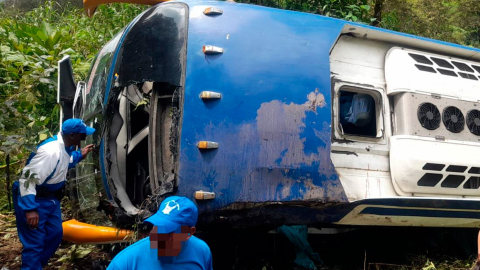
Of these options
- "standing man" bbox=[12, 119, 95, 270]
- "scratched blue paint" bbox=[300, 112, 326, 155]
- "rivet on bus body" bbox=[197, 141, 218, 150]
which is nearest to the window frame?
"scratched blue paint" bbox=[300, 112, 326, 155]

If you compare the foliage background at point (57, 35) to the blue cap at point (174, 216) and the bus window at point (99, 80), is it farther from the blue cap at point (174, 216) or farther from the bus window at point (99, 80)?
the blue cap at point (174, 216)

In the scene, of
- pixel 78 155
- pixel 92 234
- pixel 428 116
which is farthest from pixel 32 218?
pixel 428 116

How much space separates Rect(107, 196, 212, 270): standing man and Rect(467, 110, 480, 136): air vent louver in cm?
327

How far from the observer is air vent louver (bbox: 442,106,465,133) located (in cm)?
444

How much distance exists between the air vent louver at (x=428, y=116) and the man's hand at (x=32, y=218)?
3.15 metres

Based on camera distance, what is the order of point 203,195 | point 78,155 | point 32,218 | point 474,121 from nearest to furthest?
point 203,195
point 32,218
point 78,155
point 474,121

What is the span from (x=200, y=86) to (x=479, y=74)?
2.77 metres

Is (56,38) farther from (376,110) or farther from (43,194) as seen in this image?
(376,110)

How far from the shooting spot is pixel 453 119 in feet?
14.7

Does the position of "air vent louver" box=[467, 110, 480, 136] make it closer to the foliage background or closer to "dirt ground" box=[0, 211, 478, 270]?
"dirt ground" box=[0, 211, 478, 270]

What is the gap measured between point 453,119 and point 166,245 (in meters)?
3.26

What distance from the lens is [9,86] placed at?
19.4 ft

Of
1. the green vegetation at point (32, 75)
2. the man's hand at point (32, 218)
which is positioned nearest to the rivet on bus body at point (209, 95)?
the green vegetation at point (32, 75)

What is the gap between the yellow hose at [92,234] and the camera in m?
3.91
